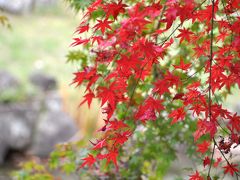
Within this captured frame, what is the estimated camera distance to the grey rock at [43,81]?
6.78 m

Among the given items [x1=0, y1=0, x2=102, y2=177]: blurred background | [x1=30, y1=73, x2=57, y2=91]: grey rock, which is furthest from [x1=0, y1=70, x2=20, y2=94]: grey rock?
[x1=30, y1=73, x2=57, y2=91]: grey rock

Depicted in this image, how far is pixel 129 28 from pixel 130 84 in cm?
96

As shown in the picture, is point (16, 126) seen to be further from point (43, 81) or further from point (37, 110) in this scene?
point (43, 81)

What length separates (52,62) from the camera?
8.41 meters

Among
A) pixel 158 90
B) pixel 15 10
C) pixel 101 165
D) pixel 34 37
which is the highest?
pixel 15 10

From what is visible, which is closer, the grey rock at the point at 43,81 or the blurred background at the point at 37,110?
the blurred background at the point at 37,110

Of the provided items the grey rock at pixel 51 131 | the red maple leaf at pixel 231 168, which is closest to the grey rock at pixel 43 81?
the grey rock at pixel 51 131

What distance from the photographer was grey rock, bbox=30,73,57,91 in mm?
6783

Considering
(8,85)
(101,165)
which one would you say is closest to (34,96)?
(8,85)

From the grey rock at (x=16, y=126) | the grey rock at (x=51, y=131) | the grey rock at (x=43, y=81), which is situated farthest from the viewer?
the grey rock at (x=43, y=81)

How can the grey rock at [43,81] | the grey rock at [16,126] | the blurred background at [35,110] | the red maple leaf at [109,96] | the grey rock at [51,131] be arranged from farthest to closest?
the grey rock at [43,81] → the grey rock at [51,131] → the blurred background at [35,110] → the grey rock at [16,126] → the red maple leaf at [109,96]

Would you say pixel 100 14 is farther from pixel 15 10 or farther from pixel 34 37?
pixel 15 10

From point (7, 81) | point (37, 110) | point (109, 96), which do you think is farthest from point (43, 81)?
point (109, 96)

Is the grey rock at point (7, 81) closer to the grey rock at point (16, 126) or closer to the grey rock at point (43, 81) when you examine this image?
the grey rock at point (16, 126)
